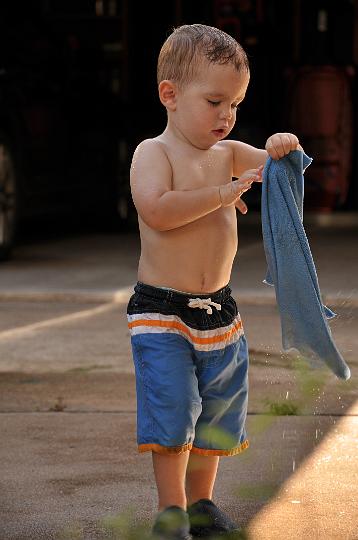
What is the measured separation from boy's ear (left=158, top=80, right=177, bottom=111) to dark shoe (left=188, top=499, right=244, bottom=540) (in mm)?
1048

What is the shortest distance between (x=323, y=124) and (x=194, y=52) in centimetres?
1036

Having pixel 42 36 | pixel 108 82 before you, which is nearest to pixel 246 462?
pixel 42 36

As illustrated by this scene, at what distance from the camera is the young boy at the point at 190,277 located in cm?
348

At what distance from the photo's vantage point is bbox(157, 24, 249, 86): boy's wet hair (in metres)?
3.46

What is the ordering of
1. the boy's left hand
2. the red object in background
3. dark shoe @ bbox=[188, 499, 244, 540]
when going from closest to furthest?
the boy's left hand < dark shoe @ bbox=[188, 499, 244, 540] < the red object in background

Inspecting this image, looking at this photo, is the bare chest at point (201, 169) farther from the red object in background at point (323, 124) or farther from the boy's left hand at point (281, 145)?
the red object in background at point (323, 124)

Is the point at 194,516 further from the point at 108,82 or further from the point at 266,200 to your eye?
the point at 108,82

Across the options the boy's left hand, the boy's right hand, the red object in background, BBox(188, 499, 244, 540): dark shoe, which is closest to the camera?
the boy's right hand

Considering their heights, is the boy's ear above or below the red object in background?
above

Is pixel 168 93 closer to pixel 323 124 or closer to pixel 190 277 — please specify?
pixel 190 277

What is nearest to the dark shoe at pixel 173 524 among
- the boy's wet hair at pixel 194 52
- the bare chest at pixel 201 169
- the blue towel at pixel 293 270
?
the blue towel at pixel 293 270

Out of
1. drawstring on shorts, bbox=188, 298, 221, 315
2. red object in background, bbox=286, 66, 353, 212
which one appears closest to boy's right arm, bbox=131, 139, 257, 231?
drawstring on shorts, bbox=188, 298, 221, 315

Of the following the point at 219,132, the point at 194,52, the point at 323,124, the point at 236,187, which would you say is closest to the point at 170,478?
the point at 236,187

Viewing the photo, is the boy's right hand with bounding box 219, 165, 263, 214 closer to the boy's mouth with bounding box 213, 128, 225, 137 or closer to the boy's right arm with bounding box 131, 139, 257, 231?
the boy's right arm with bounding box 131, 139, 257, 231
